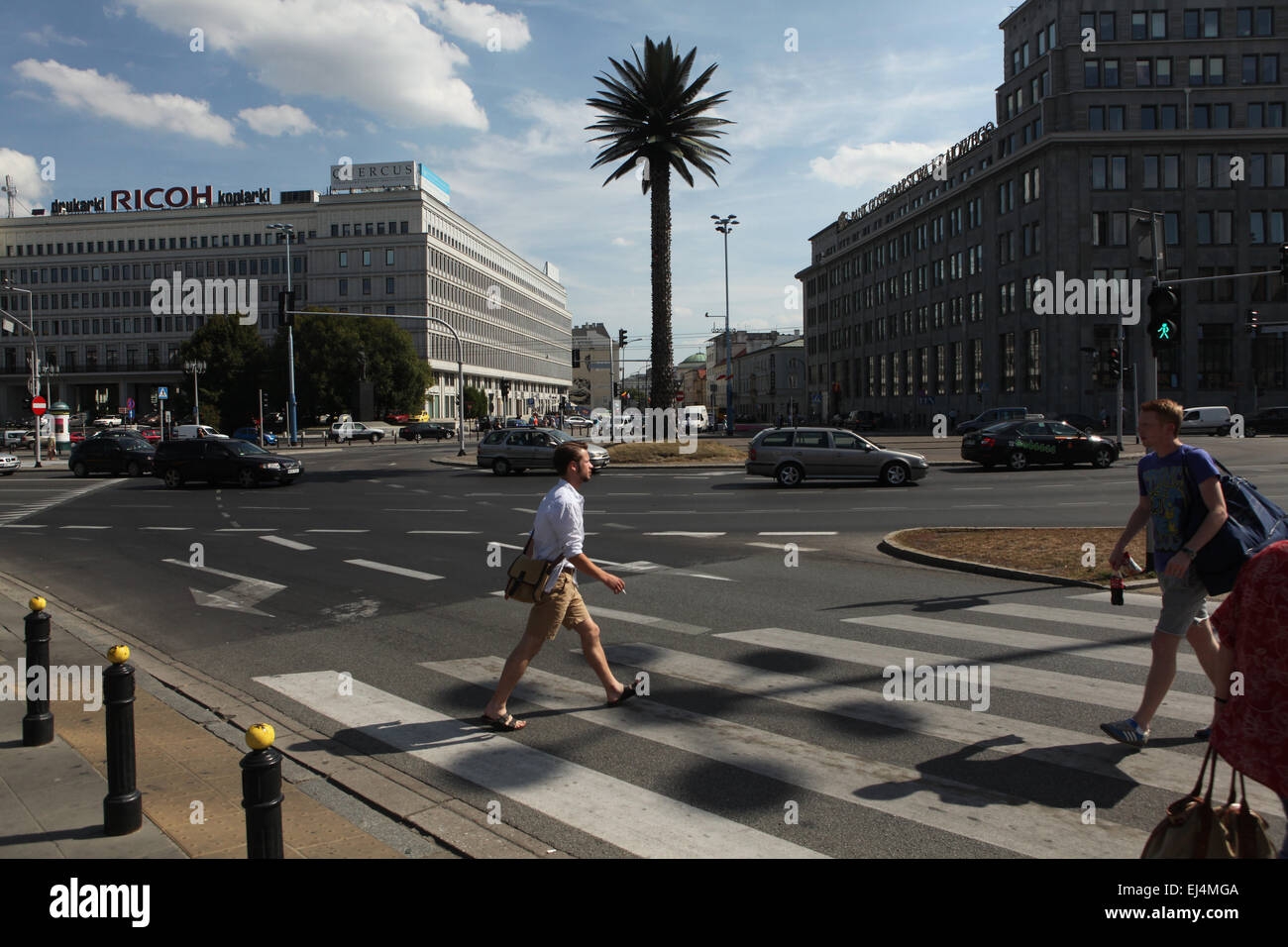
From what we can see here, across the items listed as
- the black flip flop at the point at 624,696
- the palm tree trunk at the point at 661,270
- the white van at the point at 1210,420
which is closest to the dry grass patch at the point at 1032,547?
the black flip flop at the point at 624,696

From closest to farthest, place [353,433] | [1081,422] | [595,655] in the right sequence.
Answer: [595,655]
[1081,422]
[353,433]

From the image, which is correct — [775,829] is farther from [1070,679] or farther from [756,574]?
[756,574]

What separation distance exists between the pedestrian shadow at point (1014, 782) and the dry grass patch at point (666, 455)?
2878cm

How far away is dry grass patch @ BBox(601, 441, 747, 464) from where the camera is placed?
3472 cm

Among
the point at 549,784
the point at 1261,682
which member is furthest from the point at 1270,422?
the point at 1261,682

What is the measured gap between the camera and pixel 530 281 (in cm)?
14338

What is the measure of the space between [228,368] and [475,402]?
3223 cm

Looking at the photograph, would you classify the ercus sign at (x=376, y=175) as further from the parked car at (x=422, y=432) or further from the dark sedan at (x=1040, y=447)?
the dark sedan at (x=1040, y=447)

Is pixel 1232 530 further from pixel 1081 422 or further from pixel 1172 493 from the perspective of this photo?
pixel 1081 422

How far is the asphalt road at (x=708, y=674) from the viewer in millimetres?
4465

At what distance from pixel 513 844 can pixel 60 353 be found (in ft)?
410

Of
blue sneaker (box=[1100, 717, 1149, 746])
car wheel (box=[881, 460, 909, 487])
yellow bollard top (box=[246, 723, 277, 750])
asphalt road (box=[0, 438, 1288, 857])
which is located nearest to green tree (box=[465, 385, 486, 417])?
car wheel (box=[881, 460, 909, 487])

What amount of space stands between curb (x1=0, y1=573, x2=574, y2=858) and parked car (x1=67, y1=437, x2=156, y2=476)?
29.8 meters

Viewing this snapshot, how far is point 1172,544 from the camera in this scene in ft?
17.3
